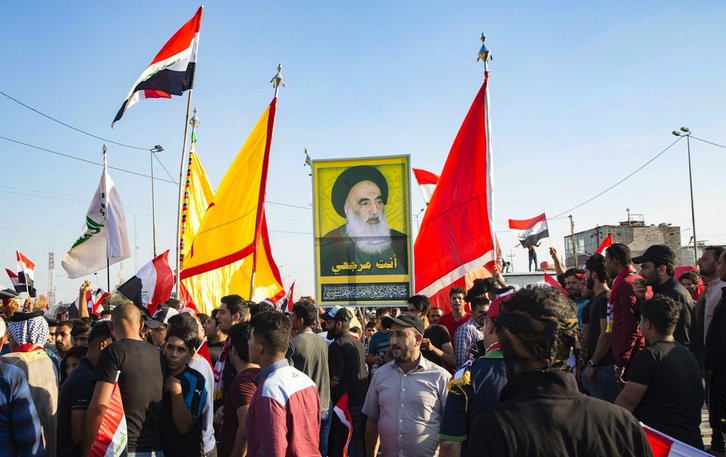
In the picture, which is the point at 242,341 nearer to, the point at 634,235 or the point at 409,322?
the point at 409,322

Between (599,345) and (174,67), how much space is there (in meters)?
9.03

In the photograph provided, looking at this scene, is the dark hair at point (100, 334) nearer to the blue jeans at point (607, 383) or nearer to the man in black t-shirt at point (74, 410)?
the man in black t-shirt at point (74, 410)

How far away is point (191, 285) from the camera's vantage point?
1083 cm

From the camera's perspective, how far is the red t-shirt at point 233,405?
442 cm

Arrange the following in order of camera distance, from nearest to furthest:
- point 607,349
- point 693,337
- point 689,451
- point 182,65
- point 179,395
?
point 689,451 < point 179,395 < point 607,349 < point 693,337 < point 182,65

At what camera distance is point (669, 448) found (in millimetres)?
3223

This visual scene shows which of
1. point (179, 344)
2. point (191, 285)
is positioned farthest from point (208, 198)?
point (179, 344)

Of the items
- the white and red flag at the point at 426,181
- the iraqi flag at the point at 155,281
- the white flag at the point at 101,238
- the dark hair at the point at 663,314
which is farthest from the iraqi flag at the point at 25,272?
the dark hair at the point at 663,314

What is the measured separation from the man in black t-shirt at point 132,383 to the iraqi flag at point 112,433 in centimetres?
4

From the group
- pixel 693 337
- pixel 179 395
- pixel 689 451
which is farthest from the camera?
pixel 693 337

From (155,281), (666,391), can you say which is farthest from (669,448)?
(155,281)

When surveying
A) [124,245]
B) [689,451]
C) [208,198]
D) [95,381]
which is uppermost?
[208,198]

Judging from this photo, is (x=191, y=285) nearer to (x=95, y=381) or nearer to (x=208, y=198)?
(x=208, y=198)

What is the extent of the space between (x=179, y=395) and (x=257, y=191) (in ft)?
22.7
